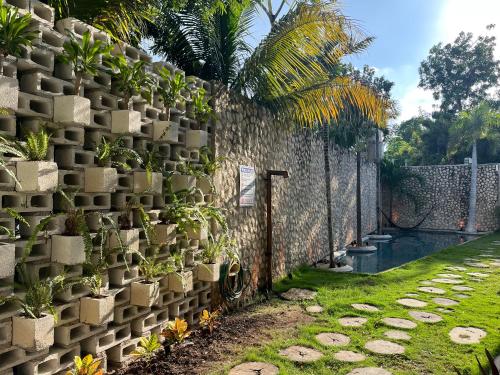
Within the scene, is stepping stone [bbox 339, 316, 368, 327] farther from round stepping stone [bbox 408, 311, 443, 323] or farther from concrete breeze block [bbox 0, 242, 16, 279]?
concrete breeze block [bbox 0, 242, 16, 279]

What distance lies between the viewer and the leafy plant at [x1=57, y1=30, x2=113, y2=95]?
297 cm

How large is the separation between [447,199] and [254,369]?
18.0 m

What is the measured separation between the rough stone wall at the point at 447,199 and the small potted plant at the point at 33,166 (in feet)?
63.4

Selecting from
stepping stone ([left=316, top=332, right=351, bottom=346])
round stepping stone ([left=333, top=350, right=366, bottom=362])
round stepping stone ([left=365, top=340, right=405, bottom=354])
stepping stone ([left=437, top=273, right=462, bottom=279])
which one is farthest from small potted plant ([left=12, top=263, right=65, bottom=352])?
stepping stone ([left=437, top=273, right=462, bottom=279])

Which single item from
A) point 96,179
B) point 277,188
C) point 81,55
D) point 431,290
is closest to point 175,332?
point 96,179

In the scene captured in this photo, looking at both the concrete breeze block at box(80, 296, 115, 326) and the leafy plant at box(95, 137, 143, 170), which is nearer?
the concrete breeze block at box(80, 296, 115, 326)

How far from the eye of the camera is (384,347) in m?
4.32

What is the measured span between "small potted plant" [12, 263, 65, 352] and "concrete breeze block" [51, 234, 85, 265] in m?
0.13

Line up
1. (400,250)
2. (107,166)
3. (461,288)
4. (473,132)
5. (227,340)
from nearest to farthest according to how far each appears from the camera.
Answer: (107,166) < (227,340) < (461,288) < (400,250) < (473,132)

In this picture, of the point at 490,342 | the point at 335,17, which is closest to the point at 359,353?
the point at 490,342

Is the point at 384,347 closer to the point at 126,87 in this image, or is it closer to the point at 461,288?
the point at 461,288

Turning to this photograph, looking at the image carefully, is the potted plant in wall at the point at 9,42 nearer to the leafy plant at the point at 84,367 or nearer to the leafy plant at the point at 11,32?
the leafy plant at the point at 11,32

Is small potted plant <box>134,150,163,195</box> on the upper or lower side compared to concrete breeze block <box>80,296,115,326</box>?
upper

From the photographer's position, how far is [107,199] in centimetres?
351
